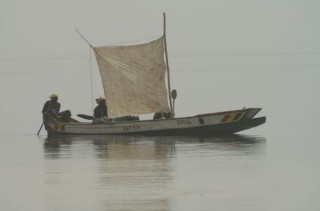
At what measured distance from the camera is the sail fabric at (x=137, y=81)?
123 ft

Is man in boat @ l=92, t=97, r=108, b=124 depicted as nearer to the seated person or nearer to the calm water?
the calm water

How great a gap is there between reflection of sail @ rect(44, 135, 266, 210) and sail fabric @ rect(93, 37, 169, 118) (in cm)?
193

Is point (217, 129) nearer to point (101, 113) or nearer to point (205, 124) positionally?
point (205, 124)

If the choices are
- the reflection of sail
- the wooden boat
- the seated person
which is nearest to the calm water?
the reflection of sail

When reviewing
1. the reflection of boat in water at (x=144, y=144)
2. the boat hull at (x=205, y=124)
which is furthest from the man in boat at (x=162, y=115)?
the reflection of boat in water at (x=144, y=144)

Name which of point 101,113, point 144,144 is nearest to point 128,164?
point 144,144

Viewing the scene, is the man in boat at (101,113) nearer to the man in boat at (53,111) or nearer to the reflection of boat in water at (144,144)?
the reflection of boat in water at (144,144)

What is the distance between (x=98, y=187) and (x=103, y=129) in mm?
17421

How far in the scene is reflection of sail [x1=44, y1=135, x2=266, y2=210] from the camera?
18.6 metres

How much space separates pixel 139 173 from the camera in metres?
22.1

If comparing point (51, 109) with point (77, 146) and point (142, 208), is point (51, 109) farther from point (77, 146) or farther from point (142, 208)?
point (142, 208)

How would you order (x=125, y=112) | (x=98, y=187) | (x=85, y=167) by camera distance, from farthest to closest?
(x=125, y=112)
(x=85, y=167)
(x=98, y=187)

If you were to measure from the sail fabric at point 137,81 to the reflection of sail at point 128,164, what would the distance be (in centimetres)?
193

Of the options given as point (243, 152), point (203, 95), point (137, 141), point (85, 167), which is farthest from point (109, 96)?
point (203, 95)
